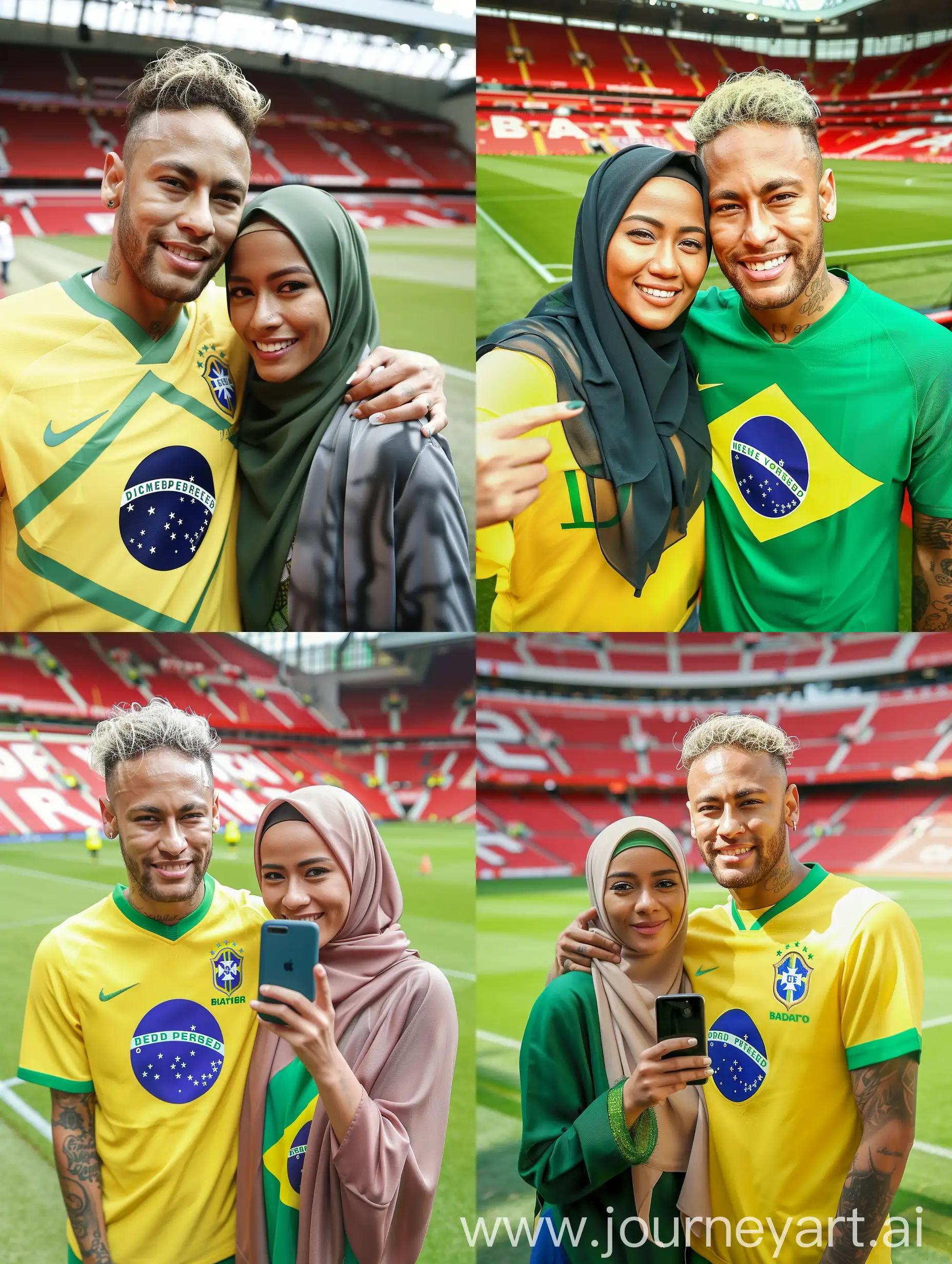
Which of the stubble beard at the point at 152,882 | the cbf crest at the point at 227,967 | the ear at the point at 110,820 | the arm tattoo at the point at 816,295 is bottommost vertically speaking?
the cbf crest at the point at 227,967

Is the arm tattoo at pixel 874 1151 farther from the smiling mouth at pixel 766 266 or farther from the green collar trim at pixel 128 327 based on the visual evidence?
the green collar trim at pixel 128 327

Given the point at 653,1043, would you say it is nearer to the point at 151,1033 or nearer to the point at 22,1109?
the point at 151,1033

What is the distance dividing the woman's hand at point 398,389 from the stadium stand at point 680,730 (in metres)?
0.63

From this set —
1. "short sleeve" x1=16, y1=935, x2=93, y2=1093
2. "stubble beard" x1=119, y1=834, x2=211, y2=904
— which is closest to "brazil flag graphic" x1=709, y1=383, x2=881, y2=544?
"stubble beard" x1=119, y1=834, x2=211, y2=904

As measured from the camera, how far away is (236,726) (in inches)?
110

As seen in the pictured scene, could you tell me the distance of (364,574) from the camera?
2.57 metres

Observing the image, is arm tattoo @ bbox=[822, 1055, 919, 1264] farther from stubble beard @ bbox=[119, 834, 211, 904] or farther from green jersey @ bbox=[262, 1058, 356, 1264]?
stubble beard @ bbox=[119, 834, 211, 904]

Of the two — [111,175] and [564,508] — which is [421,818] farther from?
[111,175]

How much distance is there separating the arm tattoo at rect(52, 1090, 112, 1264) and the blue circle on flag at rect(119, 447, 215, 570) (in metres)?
1.32

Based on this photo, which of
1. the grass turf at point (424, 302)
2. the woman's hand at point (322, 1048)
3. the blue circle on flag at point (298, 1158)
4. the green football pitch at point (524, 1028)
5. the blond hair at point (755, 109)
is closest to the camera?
the woman's hand at point (322, 1048)

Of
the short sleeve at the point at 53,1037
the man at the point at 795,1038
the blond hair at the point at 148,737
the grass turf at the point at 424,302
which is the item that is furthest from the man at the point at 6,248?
the man at the point at 795,1038

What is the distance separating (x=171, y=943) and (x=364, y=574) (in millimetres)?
1025

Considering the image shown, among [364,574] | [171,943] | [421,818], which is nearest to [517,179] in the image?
[364,574]

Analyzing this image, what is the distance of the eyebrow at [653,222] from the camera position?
7.91 feet
